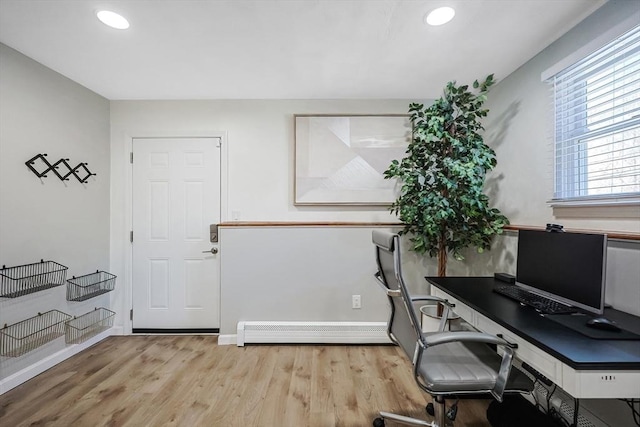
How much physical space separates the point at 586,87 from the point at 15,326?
4.16 m

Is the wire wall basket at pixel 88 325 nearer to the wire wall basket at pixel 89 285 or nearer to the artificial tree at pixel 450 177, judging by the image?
the wire wall basket at pixel 89 285

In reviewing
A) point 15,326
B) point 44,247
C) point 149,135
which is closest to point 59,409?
point 15,326

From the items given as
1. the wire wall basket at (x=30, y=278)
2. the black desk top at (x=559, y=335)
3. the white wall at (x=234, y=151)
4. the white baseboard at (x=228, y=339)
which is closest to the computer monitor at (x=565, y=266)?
the black desk top at (x=559, y=335)

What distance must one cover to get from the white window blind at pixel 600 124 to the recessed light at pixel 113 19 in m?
2.81

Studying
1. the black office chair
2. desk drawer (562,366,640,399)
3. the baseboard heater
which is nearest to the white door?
the baseboard heater

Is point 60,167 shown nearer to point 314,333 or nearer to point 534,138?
point 314,333

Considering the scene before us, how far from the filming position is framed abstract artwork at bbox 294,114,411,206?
2.82 metres

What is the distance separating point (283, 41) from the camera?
189 cm

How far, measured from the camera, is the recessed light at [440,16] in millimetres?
1587

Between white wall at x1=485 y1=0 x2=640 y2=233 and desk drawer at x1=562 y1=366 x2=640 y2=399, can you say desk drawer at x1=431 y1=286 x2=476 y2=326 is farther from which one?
white wall at x1=485 y1=0 x2=640 y2=233

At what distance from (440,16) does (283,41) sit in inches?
39.5

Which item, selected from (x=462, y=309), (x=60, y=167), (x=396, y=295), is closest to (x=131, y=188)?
(x=60, y=167)

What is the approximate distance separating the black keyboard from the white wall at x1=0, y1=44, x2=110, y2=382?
3340 mm

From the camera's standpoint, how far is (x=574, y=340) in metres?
1.04
